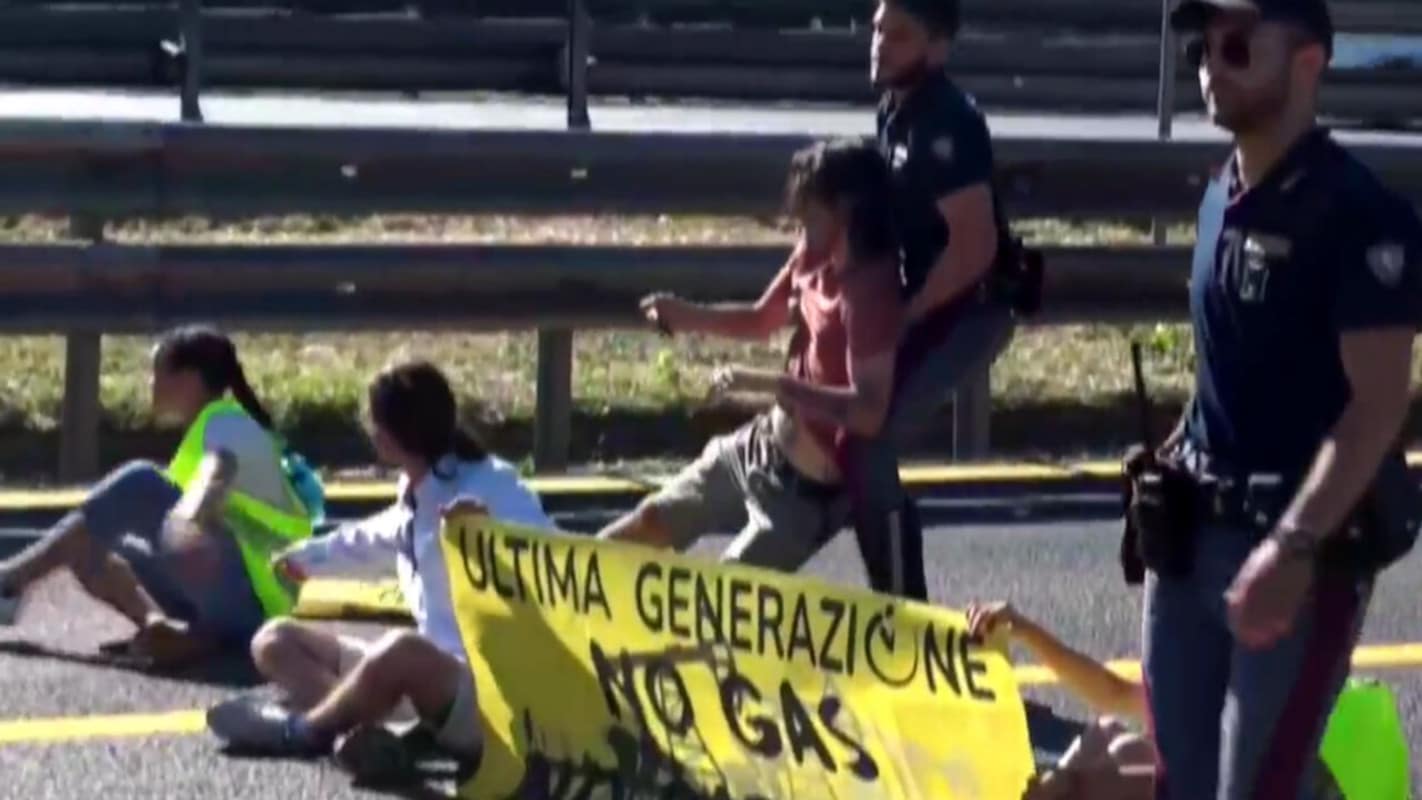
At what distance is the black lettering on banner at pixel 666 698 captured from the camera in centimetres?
581

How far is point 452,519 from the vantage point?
6.06m

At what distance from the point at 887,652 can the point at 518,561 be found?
0.90 m

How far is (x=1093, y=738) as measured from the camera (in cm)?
555

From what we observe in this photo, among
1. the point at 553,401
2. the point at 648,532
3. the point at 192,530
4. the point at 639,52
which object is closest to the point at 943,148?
the point at 648,532

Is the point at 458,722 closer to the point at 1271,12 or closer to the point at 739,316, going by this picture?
the point at 739,316

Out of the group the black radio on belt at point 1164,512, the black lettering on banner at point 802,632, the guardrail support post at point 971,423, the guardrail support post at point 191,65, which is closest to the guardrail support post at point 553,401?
the guardrail support post at point 971,423

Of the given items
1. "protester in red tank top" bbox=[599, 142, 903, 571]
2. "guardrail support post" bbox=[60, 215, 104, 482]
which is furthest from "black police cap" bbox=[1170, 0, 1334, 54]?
"guardrail support post" bbox=[60, 215, 104, 482]

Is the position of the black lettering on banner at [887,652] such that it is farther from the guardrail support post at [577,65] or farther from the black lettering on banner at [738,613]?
the guardrail support post at [577,65]

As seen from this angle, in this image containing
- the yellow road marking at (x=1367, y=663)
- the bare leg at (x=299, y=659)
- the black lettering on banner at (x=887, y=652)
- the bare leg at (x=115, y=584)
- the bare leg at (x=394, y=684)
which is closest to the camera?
the black lettering on banner at (x=887, y=652)

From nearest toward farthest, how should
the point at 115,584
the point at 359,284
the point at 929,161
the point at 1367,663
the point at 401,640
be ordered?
the point at 401,640, the point at 929,161, the point at 115,584, the point at 1367,663, the point at 359,284

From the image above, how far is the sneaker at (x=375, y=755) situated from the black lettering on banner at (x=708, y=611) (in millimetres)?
967

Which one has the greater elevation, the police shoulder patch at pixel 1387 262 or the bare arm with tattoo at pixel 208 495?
the police shoulder patch at pixel 1387 262

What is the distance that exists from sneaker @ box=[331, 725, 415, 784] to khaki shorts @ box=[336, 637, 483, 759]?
0.27 ft

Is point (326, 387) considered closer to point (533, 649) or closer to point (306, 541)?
point (306, 541)
